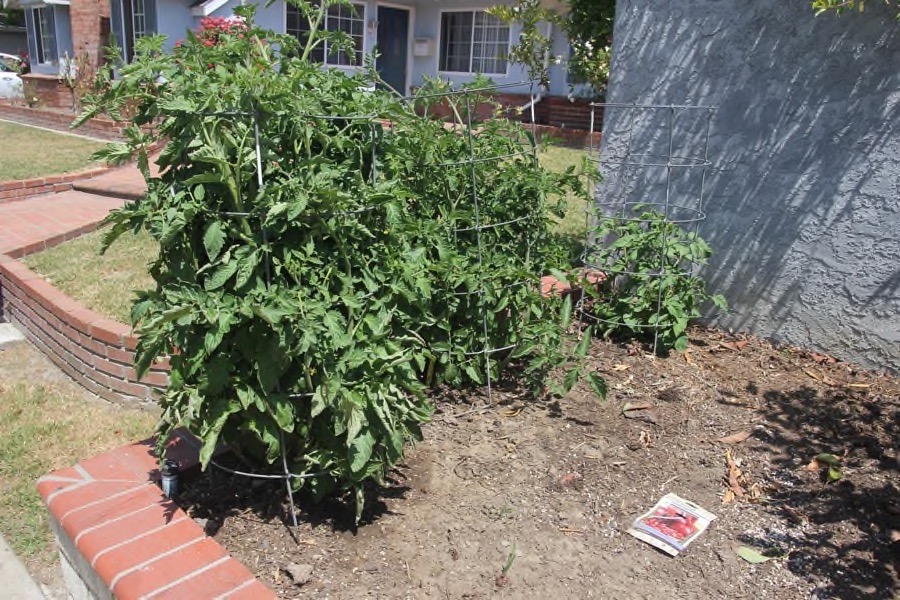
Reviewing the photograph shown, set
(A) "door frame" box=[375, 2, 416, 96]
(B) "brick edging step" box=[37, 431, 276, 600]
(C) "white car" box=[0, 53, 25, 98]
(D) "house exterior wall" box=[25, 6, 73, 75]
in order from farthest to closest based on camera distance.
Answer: (D) "house exterior wall" box=[25, 6, 73, 75] < (C) "white car" box=[0, 53, 25, 98] < (A) "door frame" box=[375, 2, 416, 96] < (B) "brick edging step" box=[37, 431, 276, 600]

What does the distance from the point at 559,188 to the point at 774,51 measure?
1.62 m

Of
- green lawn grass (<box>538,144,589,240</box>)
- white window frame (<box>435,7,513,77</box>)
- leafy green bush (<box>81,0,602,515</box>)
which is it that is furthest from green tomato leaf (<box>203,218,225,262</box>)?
white window frame (<box>435,7,513,77</box>)

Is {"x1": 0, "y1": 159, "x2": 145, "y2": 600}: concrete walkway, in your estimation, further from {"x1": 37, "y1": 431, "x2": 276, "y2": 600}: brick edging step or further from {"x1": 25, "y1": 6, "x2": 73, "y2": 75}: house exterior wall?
{"x1": 25, "y1": 6, "x2": 73, "y2": 75}: house exterior wall

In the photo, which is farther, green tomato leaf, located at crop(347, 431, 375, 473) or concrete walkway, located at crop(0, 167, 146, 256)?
concrete walkway, located at crop(0, 167, 146, 256)

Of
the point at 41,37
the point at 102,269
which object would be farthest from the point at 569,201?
the point at 41,37

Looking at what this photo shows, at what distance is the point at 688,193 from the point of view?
486cm

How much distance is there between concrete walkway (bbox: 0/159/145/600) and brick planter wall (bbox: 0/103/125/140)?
7.73ft

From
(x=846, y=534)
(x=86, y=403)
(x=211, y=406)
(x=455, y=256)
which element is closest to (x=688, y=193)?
(x=455, y=256)

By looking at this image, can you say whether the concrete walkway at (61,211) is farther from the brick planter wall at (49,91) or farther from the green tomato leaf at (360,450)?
the brick planter wall at (49,91)

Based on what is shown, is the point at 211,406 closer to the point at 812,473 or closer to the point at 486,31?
the point at 812,473

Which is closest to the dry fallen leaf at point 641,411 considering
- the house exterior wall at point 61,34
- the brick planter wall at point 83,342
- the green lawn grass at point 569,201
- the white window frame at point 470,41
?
the green lawn grass at point 569,201

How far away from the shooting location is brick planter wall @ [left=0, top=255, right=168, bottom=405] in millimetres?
4051

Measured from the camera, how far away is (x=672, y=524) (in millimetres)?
2822

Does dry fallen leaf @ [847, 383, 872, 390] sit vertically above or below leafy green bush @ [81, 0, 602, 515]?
below
